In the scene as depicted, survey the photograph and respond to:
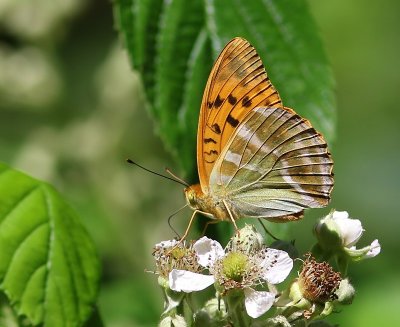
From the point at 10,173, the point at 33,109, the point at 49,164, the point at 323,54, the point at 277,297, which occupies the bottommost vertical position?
the point at 277,297

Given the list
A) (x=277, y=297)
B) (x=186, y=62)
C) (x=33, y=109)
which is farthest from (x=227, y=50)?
(x=33, y=109)

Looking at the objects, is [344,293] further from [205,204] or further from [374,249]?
[205,204]

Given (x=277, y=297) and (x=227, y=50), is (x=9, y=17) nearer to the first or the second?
(x=227, y=50)

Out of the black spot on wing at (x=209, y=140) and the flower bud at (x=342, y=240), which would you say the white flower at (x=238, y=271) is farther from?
the black spot on wing at (x=209, y=140)

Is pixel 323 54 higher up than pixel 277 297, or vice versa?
pixel 323 54

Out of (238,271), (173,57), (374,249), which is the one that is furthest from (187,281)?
(173,57)
